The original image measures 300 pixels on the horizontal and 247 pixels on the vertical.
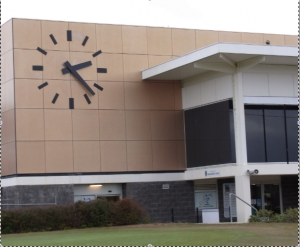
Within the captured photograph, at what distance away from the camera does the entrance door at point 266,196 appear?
3309 centimetres

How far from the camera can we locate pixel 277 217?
2622 centimetres

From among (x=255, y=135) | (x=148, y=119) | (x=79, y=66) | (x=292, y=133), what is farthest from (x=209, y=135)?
(x=79, y=66)

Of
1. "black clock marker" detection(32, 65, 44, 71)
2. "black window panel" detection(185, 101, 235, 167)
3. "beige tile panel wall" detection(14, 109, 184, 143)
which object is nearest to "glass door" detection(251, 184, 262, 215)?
"black window panel" detection(185, 101, 235, 167)

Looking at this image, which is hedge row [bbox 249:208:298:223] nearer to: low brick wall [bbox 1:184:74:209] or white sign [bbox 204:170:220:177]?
white sign [bbox 204:170:220:177]

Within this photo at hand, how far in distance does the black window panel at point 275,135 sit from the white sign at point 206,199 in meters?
4.99

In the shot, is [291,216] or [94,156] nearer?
[291,216]

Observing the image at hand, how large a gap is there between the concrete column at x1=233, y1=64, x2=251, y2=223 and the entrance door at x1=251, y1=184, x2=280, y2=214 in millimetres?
4292

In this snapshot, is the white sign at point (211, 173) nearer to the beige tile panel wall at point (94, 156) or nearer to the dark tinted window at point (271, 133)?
the dark tinted window at point (271, 133)

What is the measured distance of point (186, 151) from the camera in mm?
33062

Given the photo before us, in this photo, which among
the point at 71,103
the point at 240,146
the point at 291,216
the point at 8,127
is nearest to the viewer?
the point at 291,216

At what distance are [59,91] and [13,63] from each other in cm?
261

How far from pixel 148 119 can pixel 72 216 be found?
778 cm

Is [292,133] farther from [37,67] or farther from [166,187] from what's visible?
[37,67]

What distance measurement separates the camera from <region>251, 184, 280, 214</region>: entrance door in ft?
109
